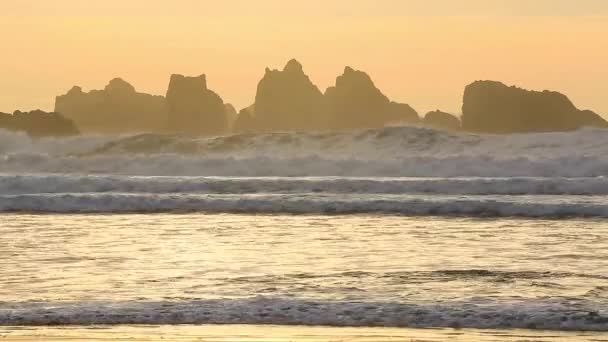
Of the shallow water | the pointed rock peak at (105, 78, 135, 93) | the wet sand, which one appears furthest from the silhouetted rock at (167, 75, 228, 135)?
Answer: the wet sand

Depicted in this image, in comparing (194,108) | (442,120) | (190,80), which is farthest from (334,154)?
(190,80)

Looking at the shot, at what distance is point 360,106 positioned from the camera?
7656cm

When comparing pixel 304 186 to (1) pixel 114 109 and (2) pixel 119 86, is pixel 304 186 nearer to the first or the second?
(1) pixel 114 109

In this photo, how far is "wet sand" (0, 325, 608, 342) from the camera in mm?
9164

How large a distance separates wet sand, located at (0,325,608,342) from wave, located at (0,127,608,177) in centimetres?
2507

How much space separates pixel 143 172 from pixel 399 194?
50.2ft

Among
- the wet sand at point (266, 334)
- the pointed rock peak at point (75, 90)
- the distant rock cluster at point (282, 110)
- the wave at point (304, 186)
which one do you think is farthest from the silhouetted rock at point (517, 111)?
the wet sand at point (266, 334)

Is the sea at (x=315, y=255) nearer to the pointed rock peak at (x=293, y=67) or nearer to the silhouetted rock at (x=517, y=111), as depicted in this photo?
the silhouetted rock at (x=517, y=111)

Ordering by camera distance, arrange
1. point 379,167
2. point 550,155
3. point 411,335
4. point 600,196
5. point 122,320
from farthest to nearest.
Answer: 1. point 550,155
2. point 379,167
3. point 600,196
4. point 122,320
5. point 411,335

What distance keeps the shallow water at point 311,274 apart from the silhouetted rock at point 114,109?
61347 millimetres

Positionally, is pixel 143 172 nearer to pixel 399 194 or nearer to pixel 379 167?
pixel 379 167

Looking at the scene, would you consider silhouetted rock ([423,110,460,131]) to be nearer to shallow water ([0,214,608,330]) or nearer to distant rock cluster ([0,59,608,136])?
distant rock cluster ([0,59,608,136])

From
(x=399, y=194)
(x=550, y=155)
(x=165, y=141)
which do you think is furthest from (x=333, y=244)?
(x=165, y=141)

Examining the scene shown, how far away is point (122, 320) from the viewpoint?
10031 mm
